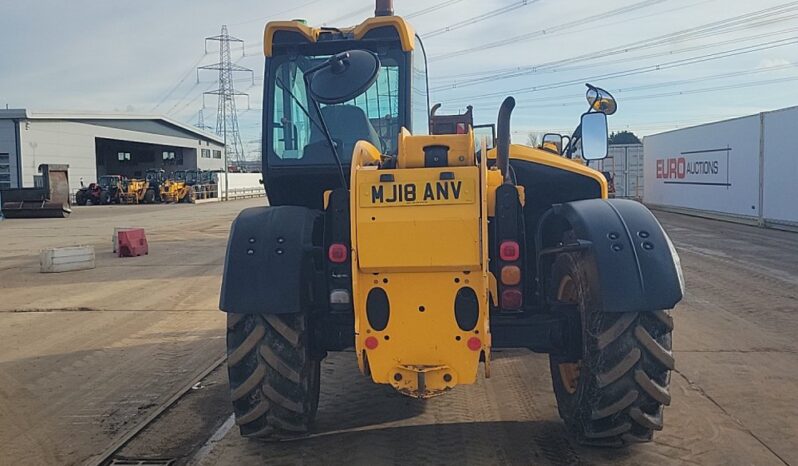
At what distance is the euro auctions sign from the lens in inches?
958

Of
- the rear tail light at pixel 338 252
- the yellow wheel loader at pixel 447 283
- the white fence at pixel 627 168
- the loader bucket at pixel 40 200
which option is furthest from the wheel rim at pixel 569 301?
the loader bucket at pixel 40 200

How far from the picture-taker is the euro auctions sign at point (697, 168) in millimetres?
24328

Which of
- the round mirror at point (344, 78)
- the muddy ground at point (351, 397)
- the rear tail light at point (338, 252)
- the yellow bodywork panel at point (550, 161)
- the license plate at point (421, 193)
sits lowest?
the muddy ground at point (351, 397)

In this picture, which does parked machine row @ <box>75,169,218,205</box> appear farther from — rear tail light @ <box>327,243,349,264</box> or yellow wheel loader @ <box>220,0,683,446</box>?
rear tail light @ <box>327,243,349,264</box>

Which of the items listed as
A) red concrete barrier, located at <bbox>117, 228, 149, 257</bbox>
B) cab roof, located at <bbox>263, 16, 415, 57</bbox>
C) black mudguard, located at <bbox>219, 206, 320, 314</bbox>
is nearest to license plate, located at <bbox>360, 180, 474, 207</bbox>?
black mudguard, located at <bbox>219, 206, 320, 314</bbox>

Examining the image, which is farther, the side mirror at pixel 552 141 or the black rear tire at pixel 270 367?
the side mirror at pixel 552 141

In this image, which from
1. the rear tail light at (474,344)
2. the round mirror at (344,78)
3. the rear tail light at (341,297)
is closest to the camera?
the round mirror at (344,78)

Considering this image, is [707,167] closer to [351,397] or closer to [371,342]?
[351,397]

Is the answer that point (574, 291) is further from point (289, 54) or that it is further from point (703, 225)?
point (703, 225)

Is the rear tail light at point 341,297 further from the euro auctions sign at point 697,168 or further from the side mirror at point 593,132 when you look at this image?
the euro auctions sign at point 697,168

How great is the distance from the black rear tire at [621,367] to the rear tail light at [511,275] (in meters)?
0.33

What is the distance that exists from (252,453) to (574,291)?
7.34ft

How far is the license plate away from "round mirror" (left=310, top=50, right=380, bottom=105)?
1.75 ft

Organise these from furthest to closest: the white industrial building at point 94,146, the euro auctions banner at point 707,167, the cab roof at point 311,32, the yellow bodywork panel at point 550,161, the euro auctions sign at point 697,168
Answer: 1. the white industrial building at point 94,146
2. the euro auctions sign at point 697,168
3. the euro auctions banner at point 707,167
4. the cab roof at point 311,32
5. the yellow bodywork panel at point 550,161
